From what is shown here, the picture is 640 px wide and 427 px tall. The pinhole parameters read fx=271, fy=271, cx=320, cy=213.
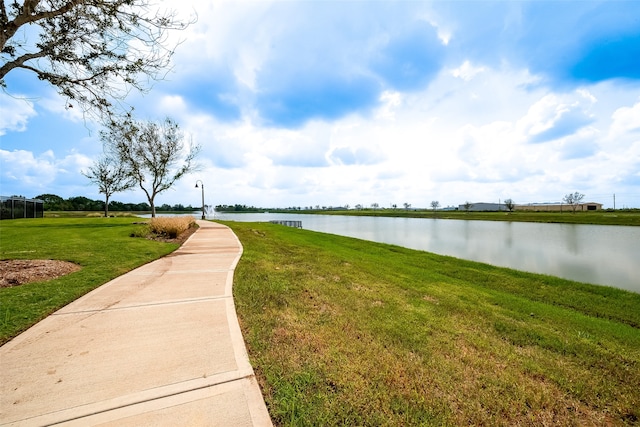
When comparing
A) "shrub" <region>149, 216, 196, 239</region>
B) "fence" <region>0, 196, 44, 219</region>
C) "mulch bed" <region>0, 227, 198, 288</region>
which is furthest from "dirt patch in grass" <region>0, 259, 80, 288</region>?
"fence" <region>0, 196, 44, 219</region>

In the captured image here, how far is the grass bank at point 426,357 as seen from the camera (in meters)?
2.29

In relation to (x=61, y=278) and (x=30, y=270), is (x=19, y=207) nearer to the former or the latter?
(x=30, y=270)

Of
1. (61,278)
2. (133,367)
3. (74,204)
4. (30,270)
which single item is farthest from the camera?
(74,204)

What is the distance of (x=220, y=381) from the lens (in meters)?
2.48

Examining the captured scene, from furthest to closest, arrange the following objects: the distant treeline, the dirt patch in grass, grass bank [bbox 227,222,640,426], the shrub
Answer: the distant treeline < the shrub < the dirt patch in grass < grass bank [bbox 227,222,640,426]

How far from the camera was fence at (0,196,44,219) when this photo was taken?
24.0 meters

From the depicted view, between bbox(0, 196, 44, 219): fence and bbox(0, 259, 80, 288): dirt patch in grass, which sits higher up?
bbox(0, 196, 44, 219): fence

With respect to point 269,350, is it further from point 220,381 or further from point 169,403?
point 169,403

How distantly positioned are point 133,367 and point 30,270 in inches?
212

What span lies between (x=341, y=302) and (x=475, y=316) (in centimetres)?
237

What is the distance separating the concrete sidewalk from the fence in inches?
1217

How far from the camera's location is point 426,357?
3.09 m

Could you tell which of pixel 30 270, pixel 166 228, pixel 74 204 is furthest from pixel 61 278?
pixel 74 204

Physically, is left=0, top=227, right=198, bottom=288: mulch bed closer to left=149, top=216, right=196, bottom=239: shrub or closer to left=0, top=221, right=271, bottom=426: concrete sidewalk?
left=0, top=221, right=271, bottom=426: concrete sidewalk
